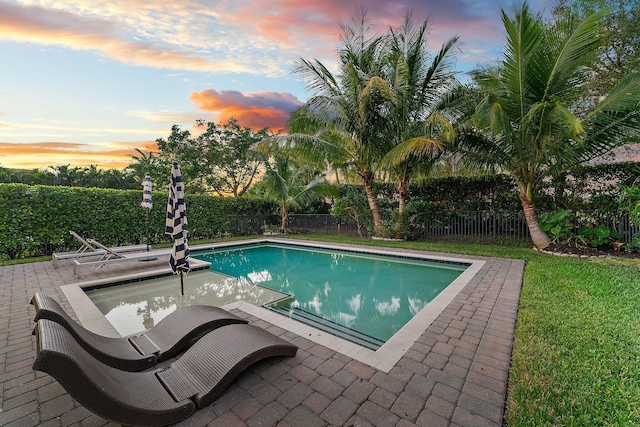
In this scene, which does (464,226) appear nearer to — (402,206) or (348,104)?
(402,206)

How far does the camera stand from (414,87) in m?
11.1

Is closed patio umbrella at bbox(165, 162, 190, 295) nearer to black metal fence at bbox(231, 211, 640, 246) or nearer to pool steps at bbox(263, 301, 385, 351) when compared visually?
pool steps at bbox(263, 301, 385, 351)

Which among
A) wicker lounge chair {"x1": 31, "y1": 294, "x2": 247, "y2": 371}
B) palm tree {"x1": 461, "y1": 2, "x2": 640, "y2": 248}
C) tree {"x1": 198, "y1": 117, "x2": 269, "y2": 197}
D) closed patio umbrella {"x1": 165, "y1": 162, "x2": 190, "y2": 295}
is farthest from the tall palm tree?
tree {"x1": 198, "y1": 117, "x2": 269, "y2": 197}

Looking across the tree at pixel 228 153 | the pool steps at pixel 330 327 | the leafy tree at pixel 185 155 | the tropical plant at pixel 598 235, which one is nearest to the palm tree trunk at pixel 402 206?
the tropical plant at pixel 598 235

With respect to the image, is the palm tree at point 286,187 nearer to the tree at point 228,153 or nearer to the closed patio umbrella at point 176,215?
the tree at point 228,153

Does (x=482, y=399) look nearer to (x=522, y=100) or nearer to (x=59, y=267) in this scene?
(x=522, y=100)

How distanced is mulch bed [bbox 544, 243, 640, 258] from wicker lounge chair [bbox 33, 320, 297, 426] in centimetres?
939

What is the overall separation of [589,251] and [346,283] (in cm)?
727

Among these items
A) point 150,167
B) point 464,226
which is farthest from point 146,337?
point 150,167

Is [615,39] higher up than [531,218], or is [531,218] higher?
[615,39]

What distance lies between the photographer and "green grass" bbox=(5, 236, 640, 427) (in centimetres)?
216

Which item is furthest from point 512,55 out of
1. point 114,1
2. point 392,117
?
point 114,1

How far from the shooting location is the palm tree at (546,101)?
23.4 ft

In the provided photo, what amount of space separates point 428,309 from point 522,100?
24.3 ft
